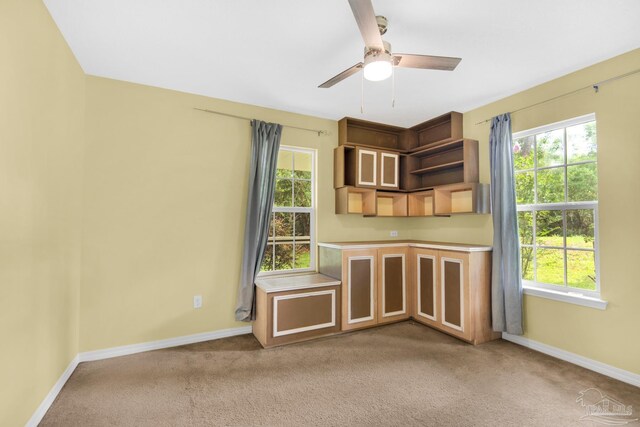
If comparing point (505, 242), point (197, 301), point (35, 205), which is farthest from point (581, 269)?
point (35, 205)

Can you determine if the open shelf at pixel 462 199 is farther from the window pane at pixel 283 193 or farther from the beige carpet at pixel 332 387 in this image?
the window pane at pixel 283 193

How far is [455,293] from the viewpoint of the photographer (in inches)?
125

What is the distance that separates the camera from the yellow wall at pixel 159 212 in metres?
2.74

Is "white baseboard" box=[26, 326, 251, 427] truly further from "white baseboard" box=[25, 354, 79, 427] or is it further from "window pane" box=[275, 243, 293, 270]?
"window pane" box=[275, 243, 293, 270]

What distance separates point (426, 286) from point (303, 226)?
167 cm

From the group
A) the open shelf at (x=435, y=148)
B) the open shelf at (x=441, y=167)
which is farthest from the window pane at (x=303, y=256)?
the open shelf at (x=435, y=148)

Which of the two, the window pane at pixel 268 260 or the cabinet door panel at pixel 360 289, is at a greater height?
the window pane at pixel 268 260

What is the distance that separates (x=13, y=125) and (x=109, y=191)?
127cm

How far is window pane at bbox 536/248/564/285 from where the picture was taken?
9.35 feet

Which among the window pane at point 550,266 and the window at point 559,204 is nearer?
the window at point 559,204

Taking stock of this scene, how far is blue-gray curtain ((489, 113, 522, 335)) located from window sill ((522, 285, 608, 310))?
12 cm

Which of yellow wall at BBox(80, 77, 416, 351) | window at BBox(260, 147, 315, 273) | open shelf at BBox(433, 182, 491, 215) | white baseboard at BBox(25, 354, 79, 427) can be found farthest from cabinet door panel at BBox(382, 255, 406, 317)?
white baseboard at BBox(25, 354, 79, 427)

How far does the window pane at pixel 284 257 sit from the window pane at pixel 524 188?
2646 millimetres

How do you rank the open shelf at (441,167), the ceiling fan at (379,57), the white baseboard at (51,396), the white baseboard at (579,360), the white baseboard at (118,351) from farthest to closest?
the open shelf at (441,167) < the white baseboard at (579,360) < the white baseboard at (118,351) < the white baseboard at (51,396) < the ceiling fan at (379,57)
